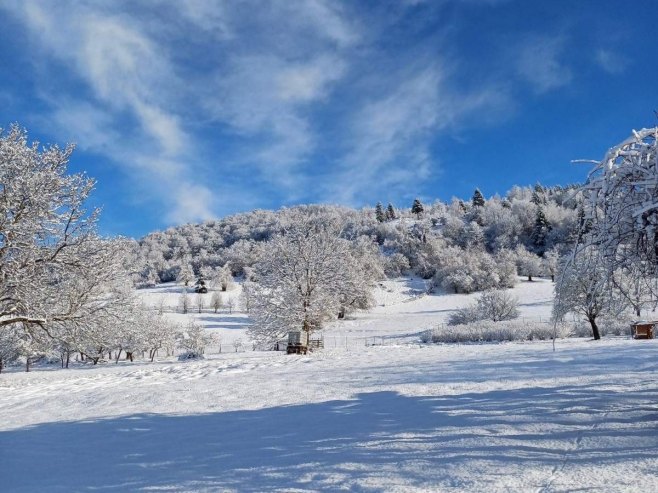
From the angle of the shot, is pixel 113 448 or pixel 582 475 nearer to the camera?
pixel 582 475

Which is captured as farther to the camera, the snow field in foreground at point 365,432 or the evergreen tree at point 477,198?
the evergreen tree at point 477,198

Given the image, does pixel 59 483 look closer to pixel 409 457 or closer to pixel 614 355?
pixel 409 457

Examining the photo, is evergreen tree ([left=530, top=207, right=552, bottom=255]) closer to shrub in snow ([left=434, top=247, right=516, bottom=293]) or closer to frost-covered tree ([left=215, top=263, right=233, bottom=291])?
shrub in snow ([left=434, top=247, right=516, bottom=293])

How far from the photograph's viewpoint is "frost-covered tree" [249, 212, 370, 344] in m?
25.9

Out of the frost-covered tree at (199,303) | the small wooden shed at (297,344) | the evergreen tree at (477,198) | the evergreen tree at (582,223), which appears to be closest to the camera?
the evergreen tree at (582,223)

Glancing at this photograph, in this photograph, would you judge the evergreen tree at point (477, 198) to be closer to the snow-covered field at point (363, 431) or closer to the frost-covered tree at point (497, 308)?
the frost-covered tree at point (497, 308)

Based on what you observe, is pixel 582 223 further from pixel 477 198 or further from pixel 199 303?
pixel 477 198

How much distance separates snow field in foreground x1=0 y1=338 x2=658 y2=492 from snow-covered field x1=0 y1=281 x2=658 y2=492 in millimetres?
27

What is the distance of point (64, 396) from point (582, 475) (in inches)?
478

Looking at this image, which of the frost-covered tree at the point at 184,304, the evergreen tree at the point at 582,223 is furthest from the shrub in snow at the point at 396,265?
the evergreen tree at the point at 582,223

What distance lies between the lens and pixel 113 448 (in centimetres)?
648

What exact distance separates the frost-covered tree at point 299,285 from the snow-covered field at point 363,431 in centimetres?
1373

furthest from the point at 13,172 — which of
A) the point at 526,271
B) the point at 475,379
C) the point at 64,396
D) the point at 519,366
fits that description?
A: the point at 526,271

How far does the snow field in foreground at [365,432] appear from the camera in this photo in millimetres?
4266
